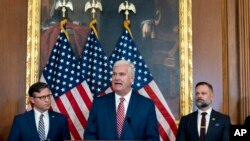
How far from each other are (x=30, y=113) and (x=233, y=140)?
2.24 meters

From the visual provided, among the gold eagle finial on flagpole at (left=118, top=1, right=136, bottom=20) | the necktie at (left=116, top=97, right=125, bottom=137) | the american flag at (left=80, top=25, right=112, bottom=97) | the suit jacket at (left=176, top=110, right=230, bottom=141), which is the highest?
the gold eagle finial on flagpole at (left=118, top=1, right=136, bottom=20)

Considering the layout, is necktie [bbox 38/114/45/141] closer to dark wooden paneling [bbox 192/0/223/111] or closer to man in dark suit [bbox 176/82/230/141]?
man in dark suit [bbox 176/82/230/141]

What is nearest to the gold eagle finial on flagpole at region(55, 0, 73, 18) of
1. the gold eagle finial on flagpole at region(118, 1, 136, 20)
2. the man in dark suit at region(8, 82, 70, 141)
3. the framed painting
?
the framed painting

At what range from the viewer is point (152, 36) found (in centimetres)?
607

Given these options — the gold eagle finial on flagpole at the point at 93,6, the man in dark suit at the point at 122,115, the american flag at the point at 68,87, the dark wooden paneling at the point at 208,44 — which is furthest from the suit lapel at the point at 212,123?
the gold eagle finial on flagpole at the point at 93,6

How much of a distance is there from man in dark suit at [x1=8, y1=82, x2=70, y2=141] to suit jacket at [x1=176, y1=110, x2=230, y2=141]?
132 cm

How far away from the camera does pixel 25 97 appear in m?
5.94

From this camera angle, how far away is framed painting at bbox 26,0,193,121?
234 inches

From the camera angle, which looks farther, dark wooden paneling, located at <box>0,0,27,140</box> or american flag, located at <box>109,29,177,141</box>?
dark wooden paneling, located at <box>0,0,27,140</box>

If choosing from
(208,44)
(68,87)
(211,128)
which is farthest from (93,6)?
(211,128)

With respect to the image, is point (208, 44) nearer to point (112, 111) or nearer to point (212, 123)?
point (212, 123)

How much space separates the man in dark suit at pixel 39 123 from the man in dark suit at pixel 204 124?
4.41 feet

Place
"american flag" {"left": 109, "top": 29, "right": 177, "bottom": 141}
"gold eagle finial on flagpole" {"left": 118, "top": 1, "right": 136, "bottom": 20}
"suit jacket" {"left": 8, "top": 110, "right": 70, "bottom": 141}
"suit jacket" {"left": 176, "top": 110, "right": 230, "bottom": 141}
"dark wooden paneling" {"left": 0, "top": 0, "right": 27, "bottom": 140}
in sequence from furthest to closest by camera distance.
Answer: "gold eagle finial on flagpole" {"left": 118, "top": 1, "right": 136, "bottom": 20} → "dark wooden paneling" {"left": 0, "top": 0, "right": 27, "bottom": 140} → "american flag" {"left": 109, "top": 29, "right": 177, "bottom": 141} → "suit jacket" {"left": 8, "top": 110, "right": 70, "bottom": 141} → "suit jacket" {"left": 176, "top": 110, "right": 230, "bottom": 141}

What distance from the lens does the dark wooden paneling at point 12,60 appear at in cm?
593
